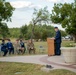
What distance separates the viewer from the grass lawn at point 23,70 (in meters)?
12.0

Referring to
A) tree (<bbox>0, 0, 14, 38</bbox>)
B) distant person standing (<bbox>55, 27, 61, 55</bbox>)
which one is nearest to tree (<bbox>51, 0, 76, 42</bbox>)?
tree (<bbox>0, 0, 14, 38</bbox>)

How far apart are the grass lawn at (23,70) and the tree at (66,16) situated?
55.9 m

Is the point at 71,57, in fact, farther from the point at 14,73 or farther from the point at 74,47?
the point at 14,73

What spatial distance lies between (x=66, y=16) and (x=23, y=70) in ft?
Result: 209

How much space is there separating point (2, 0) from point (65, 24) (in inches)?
994

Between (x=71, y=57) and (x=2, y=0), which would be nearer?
(x=71, y=57)

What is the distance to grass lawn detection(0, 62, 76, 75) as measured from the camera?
12.0 m

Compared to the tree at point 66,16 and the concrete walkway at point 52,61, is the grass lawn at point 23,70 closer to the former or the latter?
the concrete walkway at point 52,61

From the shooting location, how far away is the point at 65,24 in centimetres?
7306

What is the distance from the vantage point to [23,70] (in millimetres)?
13805

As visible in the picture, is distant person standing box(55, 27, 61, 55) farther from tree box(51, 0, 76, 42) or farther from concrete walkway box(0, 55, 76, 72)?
tree box(51, 0, 76, 42)

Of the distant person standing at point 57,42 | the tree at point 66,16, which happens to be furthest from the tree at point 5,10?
the distant person standing at point 57,42

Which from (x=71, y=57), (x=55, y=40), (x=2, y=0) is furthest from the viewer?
(x=2, y=0)

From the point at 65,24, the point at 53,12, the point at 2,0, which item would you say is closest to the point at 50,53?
the point at 2,0
